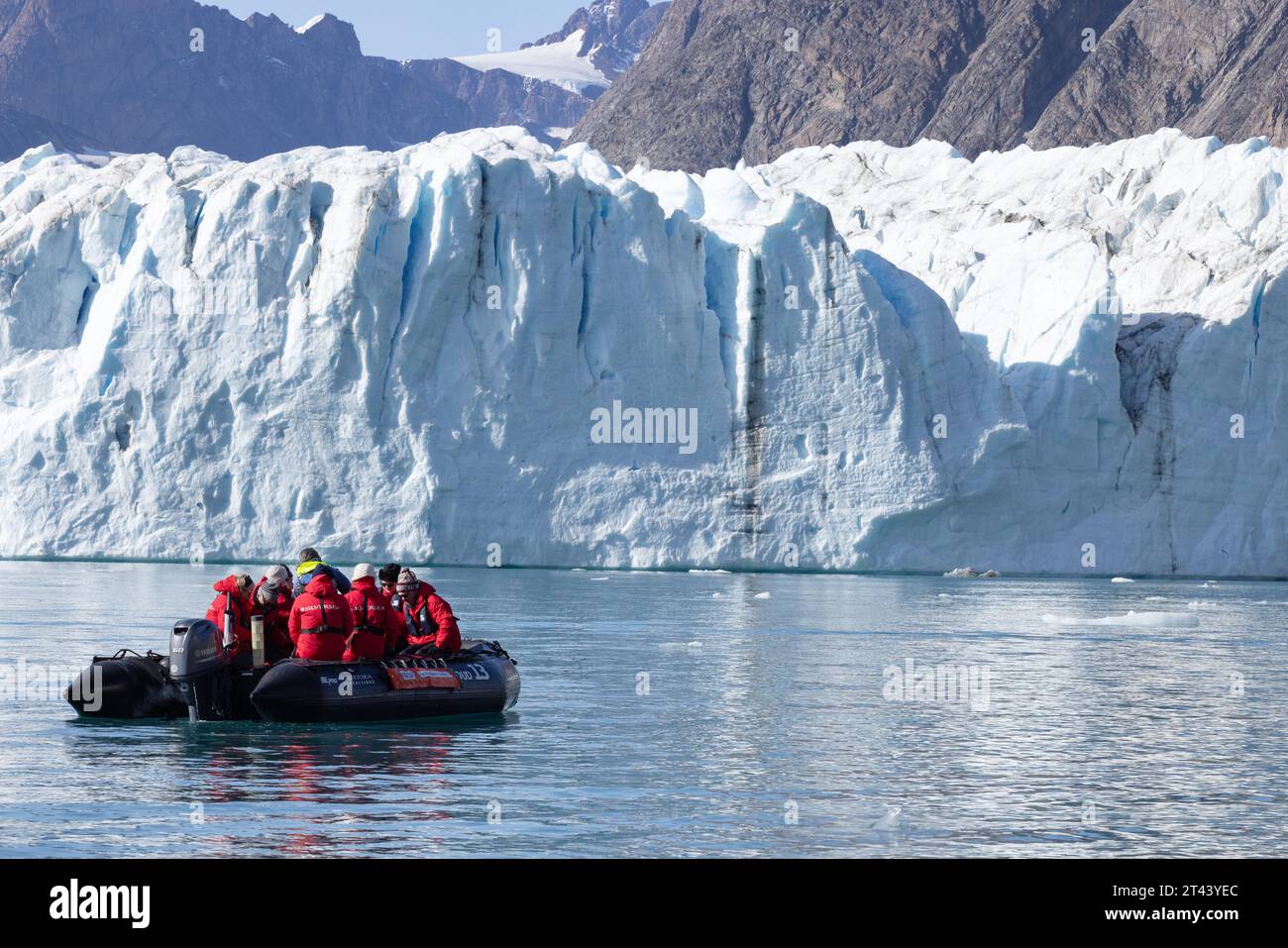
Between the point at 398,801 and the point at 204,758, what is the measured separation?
88.4 inches

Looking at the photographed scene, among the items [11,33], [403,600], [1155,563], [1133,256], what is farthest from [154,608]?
[11,33]

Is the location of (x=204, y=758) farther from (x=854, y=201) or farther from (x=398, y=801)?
(x=854, y=201)

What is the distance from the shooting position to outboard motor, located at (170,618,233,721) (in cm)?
1316

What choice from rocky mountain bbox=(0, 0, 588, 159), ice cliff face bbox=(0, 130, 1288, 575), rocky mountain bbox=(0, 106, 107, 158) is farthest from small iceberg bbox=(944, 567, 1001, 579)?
rocky mountain bbox=(0, 0, 588, 159)

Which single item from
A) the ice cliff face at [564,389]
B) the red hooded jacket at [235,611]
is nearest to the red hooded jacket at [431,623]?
the red hooded jacket at [235,611]

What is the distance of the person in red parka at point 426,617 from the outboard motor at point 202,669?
1585mm

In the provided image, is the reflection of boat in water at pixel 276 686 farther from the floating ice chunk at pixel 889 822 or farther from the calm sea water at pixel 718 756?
the floating ice chunk at pixel 889 822

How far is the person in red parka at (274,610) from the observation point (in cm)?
1399

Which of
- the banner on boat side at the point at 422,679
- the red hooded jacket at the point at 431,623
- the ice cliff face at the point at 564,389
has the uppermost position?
the ice cliff face at the point at 564,389

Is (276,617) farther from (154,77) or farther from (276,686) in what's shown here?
(154,77)

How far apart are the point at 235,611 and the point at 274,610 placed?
0.33m

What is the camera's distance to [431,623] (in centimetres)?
1465

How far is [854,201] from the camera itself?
2034 inches

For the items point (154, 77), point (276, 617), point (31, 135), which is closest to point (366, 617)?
point (276, 617)
